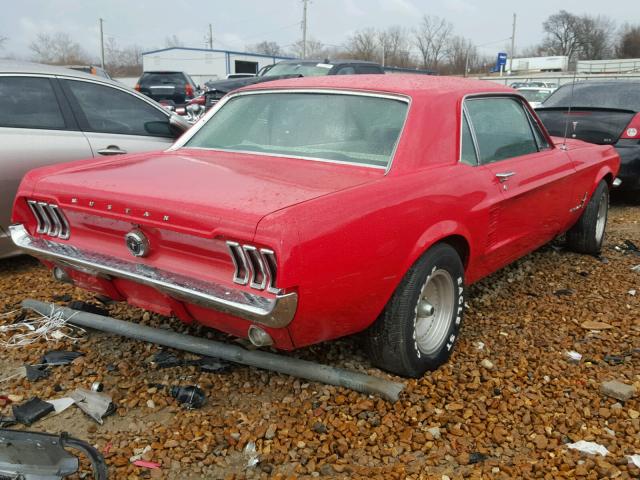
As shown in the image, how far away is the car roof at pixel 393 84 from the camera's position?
3152mm

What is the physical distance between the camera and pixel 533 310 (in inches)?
152

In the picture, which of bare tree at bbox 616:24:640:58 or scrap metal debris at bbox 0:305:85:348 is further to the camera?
bare tree at bbox 616:24:640:58

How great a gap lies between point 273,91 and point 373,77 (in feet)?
1.98

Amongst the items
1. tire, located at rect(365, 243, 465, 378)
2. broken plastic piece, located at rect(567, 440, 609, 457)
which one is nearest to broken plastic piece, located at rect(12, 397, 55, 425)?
tire, located at rect(365, 243, 465, 378)

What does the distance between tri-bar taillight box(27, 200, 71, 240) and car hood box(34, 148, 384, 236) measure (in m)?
0.07

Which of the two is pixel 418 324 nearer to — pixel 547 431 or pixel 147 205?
pixel 547 431

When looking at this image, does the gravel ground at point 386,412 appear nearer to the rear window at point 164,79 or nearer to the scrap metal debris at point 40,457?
the scrap metal debris at point 40,457

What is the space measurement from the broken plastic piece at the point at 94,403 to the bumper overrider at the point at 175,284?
573mm

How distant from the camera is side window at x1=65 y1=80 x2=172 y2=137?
188 inches

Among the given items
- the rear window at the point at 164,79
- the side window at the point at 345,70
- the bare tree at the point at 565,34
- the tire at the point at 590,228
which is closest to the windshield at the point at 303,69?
the side window at the point at 345,70

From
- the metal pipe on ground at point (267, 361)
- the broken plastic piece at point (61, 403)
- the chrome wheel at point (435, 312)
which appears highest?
the chrome wheel at point (435, 312)

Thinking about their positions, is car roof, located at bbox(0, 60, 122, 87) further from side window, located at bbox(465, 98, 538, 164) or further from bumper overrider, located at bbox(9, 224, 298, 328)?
side window, located at bbox(465, 98, 538, 164)

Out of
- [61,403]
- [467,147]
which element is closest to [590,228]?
[467,147]

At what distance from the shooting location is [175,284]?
242 centimetres
